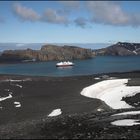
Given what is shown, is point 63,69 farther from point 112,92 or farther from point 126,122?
point 126,122

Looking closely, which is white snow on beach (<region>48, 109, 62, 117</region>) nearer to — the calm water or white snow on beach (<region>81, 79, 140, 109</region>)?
white snow on beach (<region>81, 79, 140, 109</region>)

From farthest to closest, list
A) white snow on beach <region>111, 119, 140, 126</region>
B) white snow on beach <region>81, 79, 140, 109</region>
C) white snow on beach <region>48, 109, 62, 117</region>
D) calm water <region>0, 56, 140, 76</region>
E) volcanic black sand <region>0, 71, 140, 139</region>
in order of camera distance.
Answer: calm water <region>0, 56, 140, 76</region> < white snow on beach <region>81, 79, 140, 109</region> < white snow on beach <region>48, 109, 62, 117</region> < white snow on beach <region>111, 119, 140, 126</region> < volcanic black sand <region>0, 71, 140, 139</region>

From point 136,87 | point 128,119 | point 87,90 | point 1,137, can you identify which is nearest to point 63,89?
point 87,90

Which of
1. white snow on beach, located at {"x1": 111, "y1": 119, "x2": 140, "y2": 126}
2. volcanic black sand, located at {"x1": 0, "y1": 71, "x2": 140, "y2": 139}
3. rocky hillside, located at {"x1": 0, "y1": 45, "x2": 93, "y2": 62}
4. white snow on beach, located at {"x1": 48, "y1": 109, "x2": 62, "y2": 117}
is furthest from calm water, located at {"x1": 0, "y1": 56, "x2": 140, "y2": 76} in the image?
white snow on beach, located at {"x1": 111, "y1": 119, "x2": 140, "y2": 126}

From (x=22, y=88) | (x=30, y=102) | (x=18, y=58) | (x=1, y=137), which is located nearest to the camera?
(x=1, y=137)

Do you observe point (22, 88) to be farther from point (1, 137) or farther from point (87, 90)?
point (1, 137)

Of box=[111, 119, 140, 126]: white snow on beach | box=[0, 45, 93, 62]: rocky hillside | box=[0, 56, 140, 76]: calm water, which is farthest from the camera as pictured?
box=[0, 45, 93, 62]: rocky hillside

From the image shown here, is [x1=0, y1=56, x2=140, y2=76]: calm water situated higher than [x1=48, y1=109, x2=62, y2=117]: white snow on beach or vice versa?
[x1=48, y1=109, x2=62, y2=117]: white snow on beach
